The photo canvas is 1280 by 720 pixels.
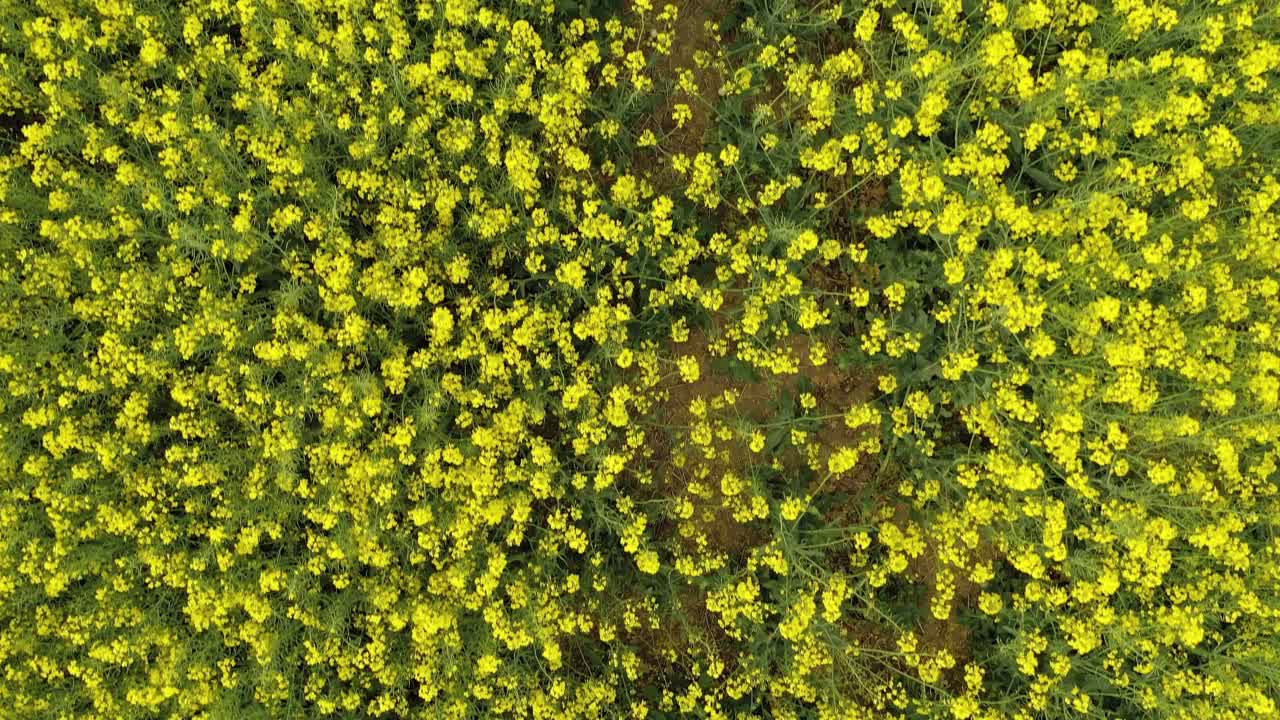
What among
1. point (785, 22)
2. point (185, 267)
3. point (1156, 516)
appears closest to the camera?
point (185, 267)

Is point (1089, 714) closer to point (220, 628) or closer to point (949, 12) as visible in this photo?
point (949, 12)

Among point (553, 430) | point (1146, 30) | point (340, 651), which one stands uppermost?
point (1146, 30)

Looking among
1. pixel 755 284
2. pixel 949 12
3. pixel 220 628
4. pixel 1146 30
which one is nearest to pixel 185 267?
pixel 220 628

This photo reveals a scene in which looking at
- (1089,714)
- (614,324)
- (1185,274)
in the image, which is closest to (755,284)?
(614,324)

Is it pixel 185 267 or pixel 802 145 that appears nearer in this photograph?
pixel 185 267

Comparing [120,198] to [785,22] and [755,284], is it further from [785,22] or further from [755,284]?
[785,22]

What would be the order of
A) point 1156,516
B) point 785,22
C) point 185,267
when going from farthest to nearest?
point 785,22
point 1156,516
point 185,267

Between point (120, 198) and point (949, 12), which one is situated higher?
point (949, 12)
